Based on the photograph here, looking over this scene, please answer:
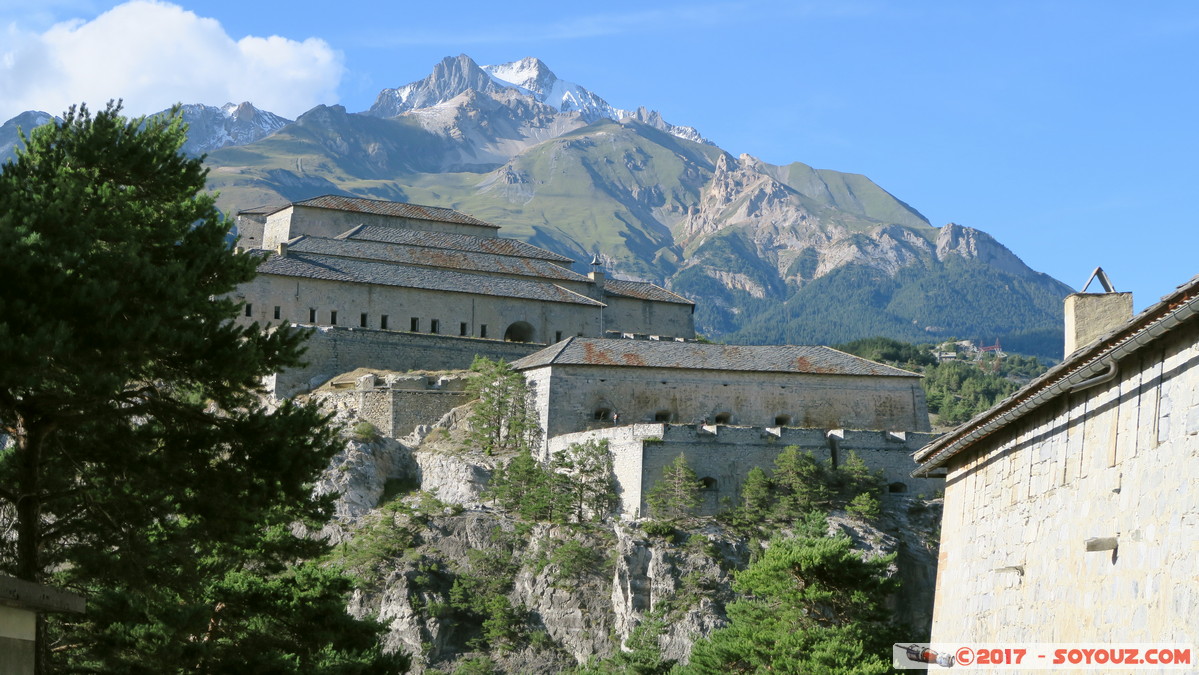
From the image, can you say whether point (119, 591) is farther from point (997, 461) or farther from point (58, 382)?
point (997, 461)

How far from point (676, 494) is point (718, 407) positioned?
7.42 meters

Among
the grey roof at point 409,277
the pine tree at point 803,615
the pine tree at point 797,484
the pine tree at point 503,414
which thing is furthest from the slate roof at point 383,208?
the pine tree at point 803,615

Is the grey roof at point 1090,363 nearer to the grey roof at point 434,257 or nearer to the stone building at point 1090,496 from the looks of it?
the stone building at point 1090,496

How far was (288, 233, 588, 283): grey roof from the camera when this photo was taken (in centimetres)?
6800

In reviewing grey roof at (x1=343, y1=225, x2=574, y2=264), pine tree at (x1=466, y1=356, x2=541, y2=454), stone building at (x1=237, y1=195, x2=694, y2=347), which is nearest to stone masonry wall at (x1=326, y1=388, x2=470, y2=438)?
pine tree at (x1=466, y1=356, x2=541, y2=454)

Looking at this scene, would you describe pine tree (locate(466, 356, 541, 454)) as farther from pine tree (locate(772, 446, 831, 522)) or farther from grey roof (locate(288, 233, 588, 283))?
grey roof (locate(288, 233, 588, 283))

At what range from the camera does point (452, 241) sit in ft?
247

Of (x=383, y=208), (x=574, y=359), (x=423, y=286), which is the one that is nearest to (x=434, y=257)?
(x=423, y=286)

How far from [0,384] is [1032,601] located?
12005 mm

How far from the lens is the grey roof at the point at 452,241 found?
72188mm

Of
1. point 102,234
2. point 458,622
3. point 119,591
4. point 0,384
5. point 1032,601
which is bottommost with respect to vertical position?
point 458,622

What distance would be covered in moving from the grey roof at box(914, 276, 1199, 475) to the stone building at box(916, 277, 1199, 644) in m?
0.02

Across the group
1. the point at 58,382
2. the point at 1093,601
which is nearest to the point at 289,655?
the point at 58,382

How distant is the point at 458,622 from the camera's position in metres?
46.0
